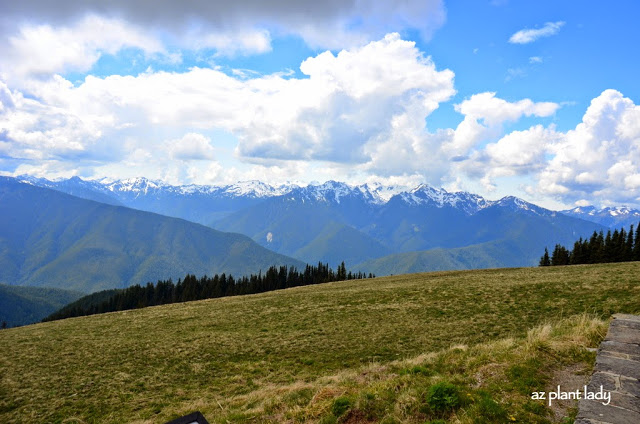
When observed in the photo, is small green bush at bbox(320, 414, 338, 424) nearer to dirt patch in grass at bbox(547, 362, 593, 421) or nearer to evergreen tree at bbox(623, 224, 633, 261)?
dirt patch in grass at bbox(547, 362, 593, 421)

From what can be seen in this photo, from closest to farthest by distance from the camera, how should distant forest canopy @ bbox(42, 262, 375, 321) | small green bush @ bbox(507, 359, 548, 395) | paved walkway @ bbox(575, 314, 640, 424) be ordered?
paved walkway @ bbox(575, 314, 640, 424), small green bush @ bbox(507, 359, 548, 395), distant forest canopy @ bbox(42, 262, 375, 321)

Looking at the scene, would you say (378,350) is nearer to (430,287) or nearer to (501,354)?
(501,354)

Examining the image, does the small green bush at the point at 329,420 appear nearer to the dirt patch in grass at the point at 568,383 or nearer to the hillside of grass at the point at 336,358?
the hillside of grass at the point at 336,358

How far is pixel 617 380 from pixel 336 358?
14.0 metres

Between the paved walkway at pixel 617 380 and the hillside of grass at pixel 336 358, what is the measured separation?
0.85 m

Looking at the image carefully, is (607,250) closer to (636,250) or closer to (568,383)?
(636,250)

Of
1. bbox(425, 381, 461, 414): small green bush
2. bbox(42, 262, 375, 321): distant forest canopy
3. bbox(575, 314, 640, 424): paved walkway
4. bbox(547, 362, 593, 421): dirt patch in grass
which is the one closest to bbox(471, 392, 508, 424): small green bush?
bbox(425, 381, 461, 414): small green bush

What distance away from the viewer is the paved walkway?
22.4 ft

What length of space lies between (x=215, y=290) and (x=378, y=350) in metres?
120

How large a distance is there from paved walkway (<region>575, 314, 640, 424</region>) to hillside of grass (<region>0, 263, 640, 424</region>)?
0.85m

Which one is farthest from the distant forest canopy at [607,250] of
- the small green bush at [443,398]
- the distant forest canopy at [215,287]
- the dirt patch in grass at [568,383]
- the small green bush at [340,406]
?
the small green bush at [340,406]

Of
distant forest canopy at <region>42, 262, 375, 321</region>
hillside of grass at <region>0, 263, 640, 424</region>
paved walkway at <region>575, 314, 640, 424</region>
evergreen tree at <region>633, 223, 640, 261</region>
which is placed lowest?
distant forest canopy at <region>42, 262, 375, 321</region>

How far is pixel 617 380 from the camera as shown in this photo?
26.7 feet

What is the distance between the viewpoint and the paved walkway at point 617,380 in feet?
22.4
